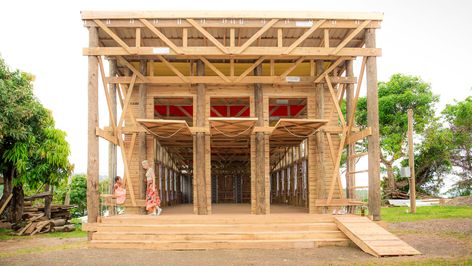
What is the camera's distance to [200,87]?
16906mm

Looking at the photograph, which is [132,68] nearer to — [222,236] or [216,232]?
[216,232]

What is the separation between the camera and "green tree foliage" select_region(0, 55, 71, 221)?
64.4ft

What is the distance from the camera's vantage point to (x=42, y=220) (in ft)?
73.0

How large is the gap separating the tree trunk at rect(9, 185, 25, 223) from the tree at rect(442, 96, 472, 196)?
3037cm

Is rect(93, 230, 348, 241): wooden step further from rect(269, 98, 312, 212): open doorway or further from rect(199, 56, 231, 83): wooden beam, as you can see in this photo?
rect(199, 56, 231, 83): wooden beam

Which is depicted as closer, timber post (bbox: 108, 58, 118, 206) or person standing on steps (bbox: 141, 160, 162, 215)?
person standing on steps (bbox: 141, 160, 162, 215)

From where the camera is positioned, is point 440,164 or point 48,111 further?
point 440,164

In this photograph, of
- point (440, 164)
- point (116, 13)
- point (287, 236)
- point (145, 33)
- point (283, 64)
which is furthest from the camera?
point (440, 164)

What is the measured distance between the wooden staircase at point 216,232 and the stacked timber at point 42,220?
8.54m

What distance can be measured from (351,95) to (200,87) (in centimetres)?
543

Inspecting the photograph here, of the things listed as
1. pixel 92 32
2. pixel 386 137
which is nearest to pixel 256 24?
pixel 92 32

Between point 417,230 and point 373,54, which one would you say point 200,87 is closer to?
point 373,54

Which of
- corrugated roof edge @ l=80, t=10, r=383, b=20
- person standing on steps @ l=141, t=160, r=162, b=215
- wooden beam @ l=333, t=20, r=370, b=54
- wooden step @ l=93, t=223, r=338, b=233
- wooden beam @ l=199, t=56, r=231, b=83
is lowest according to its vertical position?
wooden step @ l=93, t=223, r=338, b=233

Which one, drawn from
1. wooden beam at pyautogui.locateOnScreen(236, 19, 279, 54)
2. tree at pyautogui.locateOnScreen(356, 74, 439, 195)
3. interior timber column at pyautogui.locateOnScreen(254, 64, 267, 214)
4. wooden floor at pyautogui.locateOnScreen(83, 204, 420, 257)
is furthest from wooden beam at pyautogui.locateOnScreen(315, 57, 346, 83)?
tree at pyautogui.locateOnScreen(356, 74, 439, 195)
